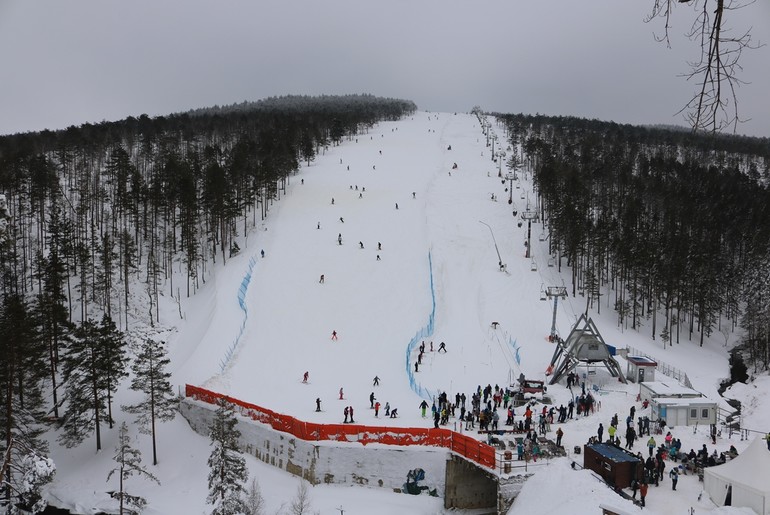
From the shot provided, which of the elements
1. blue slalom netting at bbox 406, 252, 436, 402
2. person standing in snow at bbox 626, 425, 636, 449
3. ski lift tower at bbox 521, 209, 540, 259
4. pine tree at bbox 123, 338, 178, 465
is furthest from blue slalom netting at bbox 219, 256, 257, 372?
ski lift tower at bbox 521, 209, 540, 259

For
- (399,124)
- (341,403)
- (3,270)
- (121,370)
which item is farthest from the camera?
(399,124)

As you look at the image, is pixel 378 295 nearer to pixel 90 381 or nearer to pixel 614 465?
pixel 90 381

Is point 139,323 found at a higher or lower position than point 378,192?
lower

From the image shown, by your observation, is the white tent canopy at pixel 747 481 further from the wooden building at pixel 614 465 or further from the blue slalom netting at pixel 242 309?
the blue slalom netting at pixel 242 309

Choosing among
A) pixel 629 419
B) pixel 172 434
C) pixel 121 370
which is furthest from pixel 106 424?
pixel 629 419

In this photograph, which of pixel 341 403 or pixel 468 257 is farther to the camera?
pixel 468 257

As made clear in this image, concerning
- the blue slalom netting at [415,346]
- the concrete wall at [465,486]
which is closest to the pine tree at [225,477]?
the concrete wall at [465,486]

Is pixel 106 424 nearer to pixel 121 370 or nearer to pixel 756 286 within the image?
pixel 121 370
